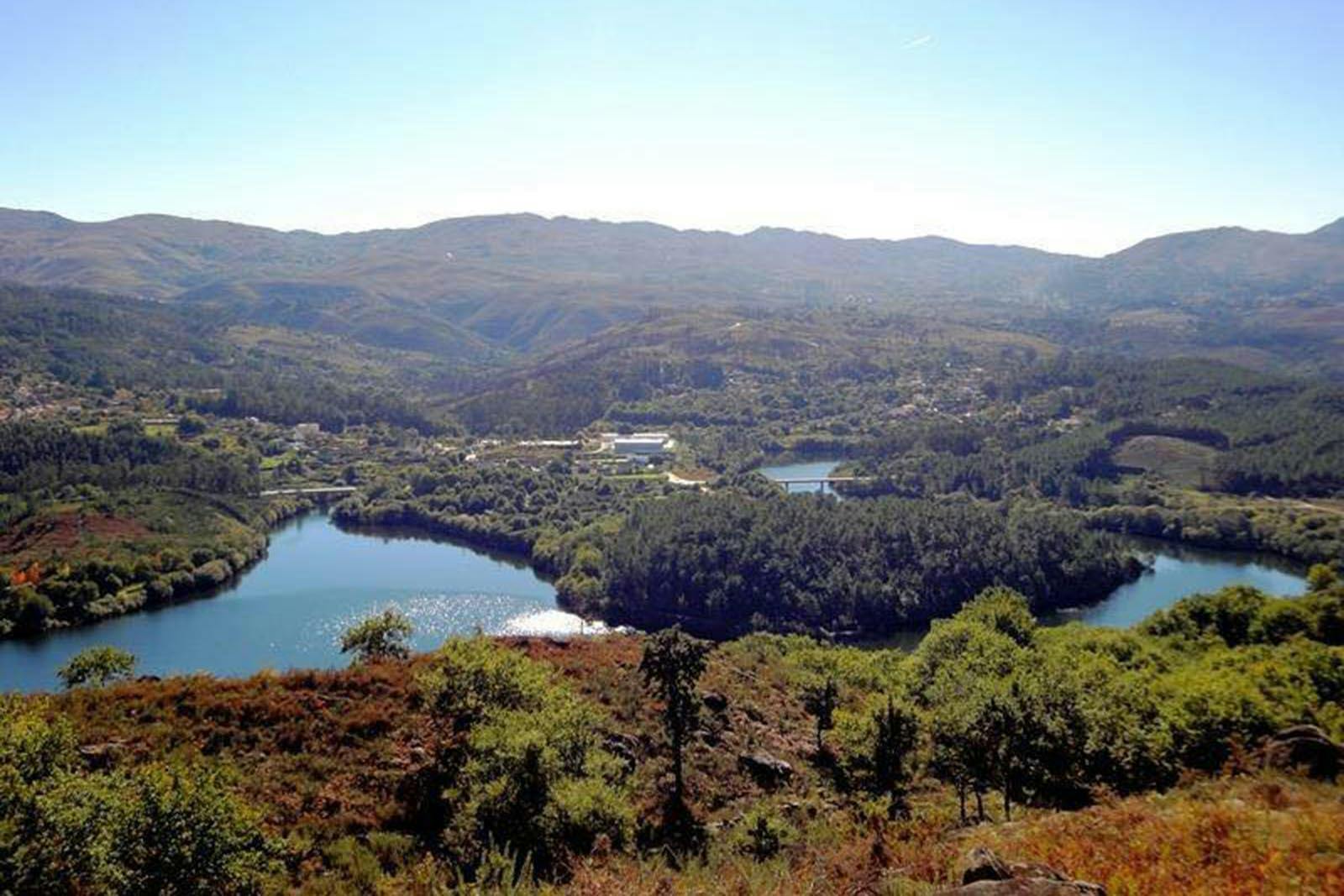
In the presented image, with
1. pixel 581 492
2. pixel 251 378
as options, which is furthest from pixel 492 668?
pixel 251 378

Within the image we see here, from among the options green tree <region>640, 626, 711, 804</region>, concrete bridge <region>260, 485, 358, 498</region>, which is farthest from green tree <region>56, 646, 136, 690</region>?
concrete bridge <region>260, 485, 358, 498</region>

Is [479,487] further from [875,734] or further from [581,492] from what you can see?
[875,734]

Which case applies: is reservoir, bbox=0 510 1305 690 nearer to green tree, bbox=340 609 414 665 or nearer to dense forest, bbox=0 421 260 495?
dense forest, bbox=0 421 260 495

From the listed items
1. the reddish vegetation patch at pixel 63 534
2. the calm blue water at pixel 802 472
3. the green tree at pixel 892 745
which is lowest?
the calm blue water at pixel 802 472

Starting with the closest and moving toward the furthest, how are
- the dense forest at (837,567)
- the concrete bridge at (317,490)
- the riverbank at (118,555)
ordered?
the riverbank at (118,555), the dense forest at (837,567), the concrete bridge at (317,490)

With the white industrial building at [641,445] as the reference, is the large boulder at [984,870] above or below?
above

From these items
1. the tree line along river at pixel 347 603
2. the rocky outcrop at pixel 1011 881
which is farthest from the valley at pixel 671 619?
the rocky outcrop at pixel 1011 881

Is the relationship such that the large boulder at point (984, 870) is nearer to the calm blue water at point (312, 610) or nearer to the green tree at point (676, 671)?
the green tree at point (676, 671)

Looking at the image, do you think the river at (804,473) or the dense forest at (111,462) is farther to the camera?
the river at (804,473)
